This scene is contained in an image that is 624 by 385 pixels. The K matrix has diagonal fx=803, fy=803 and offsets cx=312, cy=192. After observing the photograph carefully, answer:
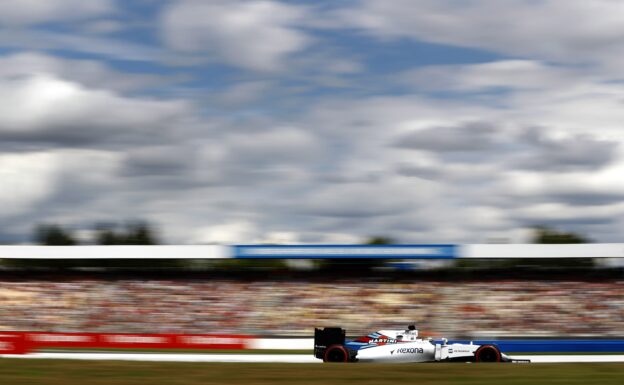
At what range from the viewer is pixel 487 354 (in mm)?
22078

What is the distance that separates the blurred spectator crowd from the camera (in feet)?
120

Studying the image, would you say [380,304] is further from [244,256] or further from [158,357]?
[158,357]

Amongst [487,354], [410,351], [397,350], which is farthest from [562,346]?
[397,350]

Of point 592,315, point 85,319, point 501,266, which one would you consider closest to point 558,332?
point 592,315

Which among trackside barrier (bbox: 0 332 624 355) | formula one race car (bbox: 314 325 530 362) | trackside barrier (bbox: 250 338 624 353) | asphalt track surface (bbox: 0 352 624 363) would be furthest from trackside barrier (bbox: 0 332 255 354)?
formula one race car (bbox: 314 325 530 362)

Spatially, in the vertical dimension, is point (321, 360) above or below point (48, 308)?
below

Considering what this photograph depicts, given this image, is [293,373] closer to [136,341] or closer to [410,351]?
[410,351]

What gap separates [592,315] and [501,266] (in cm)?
531

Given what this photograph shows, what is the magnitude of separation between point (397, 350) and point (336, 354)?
5.63 feet

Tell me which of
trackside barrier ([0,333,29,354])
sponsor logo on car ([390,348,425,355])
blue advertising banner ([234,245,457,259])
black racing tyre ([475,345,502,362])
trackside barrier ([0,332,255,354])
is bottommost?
black racing tyre ([475,345,502,362])

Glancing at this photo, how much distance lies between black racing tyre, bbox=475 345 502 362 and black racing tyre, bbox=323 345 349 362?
11.9ft

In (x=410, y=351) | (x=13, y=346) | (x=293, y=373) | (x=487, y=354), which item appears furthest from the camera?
(x=13, y=346)

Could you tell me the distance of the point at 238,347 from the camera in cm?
2928

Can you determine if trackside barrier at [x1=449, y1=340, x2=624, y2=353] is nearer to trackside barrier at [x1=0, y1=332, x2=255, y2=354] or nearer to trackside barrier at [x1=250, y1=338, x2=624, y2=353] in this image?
trackside barrier at [x1=250, y1=338, x2=624, y2=353]
